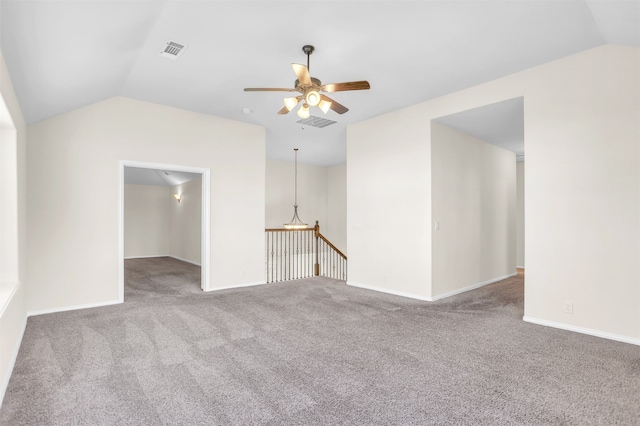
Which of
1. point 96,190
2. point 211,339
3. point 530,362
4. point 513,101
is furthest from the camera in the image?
point 96,190

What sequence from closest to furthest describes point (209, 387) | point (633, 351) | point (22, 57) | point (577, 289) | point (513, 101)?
point (209, 387)
point (22, 57)
point (633, 351)
point (577, 289)
point (513, 101)

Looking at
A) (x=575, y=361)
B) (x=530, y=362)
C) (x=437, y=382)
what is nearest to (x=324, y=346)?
(x=437, y=382)

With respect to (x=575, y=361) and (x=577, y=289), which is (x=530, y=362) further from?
(x=577, y=289)

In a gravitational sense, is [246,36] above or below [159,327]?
above

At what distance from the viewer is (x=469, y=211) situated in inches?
226

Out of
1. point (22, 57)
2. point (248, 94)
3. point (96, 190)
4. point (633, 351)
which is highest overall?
point (248, 94)

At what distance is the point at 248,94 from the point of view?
473 centimetres

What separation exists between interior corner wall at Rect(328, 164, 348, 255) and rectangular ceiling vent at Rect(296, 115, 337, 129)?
143 inches

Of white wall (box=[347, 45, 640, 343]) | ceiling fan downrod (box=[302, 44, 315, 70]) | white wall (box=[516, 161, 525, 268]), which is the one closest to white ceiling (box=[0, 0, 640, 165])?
ceiling fan downrod (box=[302, 44, 315, 70])

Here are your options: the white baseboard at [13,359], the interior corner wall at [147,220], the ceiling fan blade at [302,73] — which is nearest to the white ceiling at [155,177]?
the interior corner wall at [147,220]

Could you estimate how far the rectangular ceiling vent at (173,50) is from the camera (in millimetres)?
3389

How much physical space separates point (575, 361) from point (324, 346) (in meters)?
2.20

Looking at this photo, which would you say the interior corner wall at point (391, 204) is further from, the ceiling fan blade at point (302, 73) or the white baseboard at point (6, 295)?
the white baseboard at point (6, 295)

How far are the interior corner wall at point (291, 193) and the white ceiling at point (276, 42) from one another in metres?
Result: 4.77
